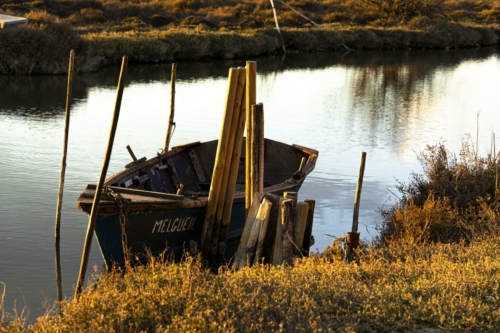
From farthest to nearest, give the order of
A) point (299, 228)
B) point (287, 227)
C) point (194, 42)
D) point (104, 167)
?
point (194, 42), point (299, 228), point (287, 227), point (104, 167)

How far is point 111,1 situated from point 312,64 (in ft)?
56.9

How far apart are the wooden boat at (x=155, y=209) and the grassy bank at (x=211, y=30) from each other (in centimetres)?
1714

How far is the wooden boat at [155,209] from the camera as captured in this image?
345 inches

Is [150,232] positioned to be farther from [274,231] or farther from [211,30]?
[211,30]

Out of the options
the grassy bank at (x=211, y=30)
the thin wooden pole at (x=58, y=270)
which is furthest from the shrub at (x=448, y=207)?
the grassy bank at (x=211, y=30)

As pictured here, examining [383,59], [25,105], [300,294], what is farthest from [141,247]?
[383,59]

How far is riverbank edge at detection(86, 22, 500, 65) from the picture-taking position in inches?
1243

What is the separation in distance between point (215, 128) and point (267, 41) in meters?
20.0

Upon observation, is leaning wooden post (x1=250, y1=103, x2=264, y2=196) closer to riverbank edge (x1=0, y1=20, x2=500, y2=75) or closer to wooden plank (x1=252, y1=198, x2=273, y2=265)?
wooden plank (x1=252, y1=198, x2=273, y2=265)

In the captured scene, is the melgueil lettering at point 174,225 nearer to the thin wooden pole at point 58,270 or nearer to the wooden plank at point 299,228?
the thin wooden pole at point 58,270

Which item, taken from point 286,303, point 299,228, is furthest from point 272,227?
point 286,303

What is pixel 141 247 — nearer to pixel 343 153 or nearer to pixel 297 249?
pixel 297 249

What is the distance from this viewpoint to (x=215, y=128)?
19203 millimetres

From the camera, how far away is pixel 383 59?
39.9m
